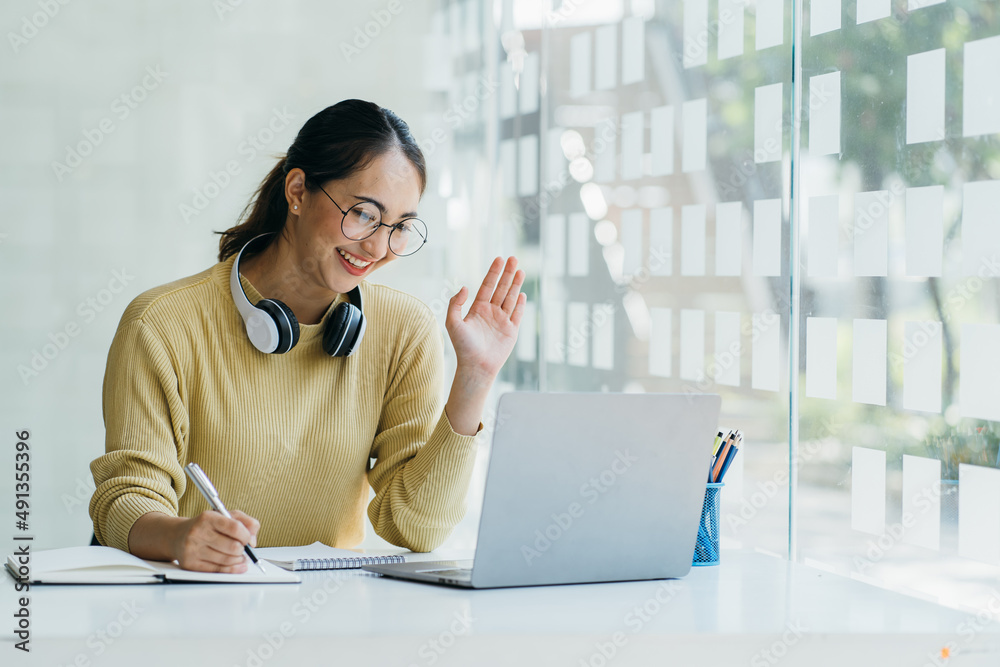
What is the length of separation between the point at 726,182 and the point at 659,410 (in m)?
0.97

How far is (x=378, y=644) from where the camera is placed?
0.89 m

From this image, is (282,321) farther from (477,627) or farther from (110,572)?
(477,627)

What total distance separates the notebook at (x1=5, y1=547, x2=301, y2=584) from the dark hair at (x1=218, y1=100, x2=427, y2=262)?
27.3 inches

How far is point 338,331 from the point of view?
1.57 metres

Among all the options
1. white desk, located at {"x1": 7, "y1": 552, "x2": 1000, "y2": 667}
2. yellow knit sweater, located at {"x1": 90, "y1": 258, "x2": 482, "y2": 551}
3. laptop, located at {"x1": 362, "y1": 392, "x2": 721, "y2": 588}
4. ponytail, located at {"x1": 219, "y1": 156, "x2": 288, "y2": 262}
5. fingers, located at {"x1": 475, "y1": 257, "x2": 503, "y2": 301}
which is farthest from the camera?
ponytail, located at {"x1": 219, "y1": 156, "x2": 288, "y2": 262}

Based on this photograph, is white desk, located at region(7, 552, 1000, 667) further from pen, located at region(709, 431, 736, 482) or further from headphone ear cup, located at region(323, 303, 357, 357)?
headphone ear cup, located at region(323, 303, 357, 357)

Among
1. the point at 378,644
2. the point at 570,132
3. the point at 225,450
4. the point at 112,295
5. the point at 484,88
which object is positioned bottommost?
the point at 378,644

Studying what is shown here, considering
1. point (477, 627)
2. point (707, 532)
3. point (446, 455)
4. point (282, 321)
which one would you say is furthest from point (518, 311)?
point (477, 627)

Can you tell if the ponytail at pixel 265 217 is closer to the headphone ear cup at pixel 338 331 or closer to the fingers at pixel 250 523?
the headphone ear cup at pixel 338 331

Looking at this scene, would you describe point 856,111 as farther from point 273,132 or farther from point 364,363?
point 273,132

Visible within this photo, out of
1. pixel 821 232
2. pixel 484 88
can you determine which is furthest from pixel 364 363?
pixel 484 88

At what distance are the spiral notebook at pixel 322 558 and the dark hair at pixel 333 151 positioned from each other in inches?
23.8

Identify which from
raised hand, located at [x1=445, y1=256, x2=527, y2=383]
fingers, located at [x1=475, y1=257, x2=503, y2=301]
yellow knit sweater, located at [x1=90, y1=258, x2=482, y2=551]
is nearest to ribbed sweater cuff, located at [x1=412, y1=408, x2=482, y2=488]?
yellow knit sweater, located at [x1=90, y1=258, x2=482, y2=551]

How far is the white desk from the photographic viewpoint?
2.88 ft
